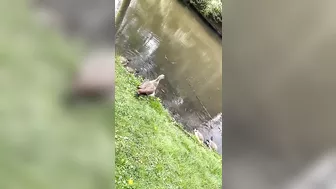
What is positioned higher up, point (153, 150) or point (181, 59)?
point (181, 59)

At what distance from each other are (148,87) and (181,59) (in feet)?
0.65

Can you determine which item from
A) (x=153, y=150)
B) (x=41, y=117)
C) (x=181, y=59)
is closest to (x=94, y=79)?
(x=41, y=117)

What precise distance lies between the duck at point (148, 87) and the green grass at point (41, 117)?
435mm

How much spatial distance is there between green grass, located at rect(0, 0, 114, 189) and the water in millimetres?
470

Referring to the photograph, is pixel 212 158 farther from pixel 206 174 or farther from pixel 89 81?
pixel 89 81

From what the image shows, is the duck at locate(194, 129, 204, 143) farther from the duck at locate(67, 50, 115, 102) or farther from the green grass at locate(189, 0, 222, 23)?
the duck at locate(67, 50, 115, 102)

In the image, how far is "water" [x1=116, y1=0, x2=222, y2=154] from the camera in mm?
1502

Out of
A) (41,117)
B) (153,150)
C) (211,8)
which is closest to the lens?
(41,117)

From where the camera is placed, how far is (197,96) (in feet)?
5.20

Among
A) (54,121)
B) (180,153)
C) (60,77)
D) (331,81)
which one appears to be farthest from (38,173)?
(331,81)

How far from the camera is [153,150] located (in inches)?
55.4

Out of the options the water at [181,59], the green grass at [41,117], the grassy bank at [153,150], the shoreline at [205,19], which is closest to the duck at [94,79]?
the green grass at [41,117]

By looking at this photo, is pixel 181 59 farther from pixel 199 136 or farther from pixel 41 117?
pixel 41 117

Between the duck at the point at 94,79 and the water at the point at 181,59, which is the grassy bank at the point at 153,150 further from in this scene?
the duck at the point at 94,79
